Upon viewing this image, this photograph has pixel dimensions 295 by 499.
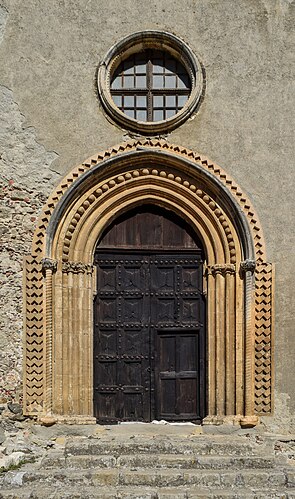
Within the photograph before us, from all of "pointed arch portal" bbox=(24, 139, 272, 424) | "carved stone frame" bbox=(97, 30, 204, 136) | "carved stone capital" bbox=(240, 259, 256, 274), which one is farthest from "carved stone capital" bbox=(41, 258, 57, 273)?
"carved stone capital" bbox=(240, 259, 256, 274)

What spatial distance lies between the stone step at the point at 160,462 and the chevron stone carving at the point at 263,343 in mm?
936

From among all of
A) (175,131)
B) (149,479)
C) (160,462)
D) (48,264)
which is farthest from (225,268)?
(149,479)

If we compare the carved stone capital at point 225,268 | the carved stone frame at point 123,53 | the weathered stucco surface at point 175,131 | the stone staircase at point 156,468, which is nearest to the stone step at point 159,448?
the stone staircase at point 156,468

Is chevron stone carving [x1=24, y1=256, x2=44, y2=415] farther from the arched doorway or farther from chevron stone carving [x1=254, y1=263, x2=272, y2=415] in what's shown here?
chevron stone carving [x1=254, y1=263, x2=272, y2=415]

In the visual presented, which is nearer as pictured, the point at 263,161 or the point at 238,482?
the point at 238,482

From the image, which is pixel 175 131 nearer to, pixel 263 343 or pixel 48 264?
Answer: pixel 48 264

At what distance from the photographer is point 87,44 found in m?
8.28

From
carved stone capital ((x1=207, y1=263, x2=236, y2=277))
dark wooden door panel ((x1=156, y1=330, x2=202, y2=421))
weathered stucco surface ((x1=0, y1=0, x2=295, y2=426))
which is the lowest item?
dark wooden door panel ((x1=156, y1=330, x2=202, y2=421))

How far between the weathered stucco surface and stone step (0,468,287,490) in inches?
61.9

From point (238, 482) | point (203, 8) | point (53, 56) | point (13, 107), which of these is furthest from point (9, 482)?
point (203, 8)

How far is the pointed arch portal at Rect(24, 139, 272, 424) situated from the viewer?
8008 mm

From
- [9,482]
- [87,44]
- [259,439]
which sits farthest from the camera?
[87,44]

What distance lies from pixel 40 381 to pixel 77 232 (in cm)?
202

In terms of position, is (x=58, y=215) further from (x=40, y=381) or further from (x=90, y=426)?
(x=90, y=426)
